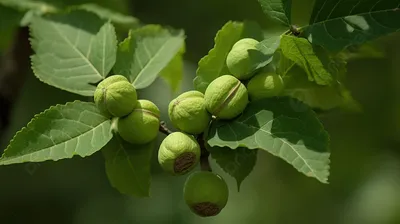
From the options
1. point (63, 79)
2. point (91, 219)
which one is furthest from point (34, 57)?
point (91, 219)

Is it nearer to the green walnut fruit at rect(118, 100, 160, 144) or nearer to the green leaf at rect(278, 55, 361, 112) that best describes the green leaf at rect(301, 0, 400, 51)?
the green leaf at rect(278, 55, 361, 112)

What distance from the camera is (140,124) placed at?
89cm

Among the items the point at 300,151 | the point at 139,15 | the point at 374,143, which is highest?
the point at 300,151

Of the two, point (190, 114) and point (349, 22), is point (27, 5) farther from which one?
point (349, 22)

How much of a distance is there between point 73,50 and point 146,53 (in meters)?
0.14

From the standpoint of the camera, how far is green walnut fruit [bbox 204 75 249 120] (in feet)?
2.80

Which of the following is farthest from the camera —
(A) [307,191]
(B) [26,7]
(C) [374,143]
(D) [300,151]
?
(A) [307,191]

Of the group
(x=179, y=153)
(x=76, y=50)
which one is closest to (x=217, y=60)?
(x=179, y=153)

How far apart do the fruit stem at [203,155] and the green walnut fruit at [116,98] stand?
0.11 metres

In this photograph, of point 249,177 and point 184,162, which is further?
point 249,177

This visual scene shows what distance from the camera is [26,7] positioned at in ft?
4.56

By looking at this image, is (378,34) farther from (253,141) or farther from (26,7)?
(26,7)

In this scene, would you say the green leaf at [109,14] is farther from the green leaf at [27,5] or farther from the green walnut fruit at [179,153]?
the green walnut fruit at [179,153]

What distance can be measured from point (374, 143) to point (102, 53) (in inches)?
50.2
